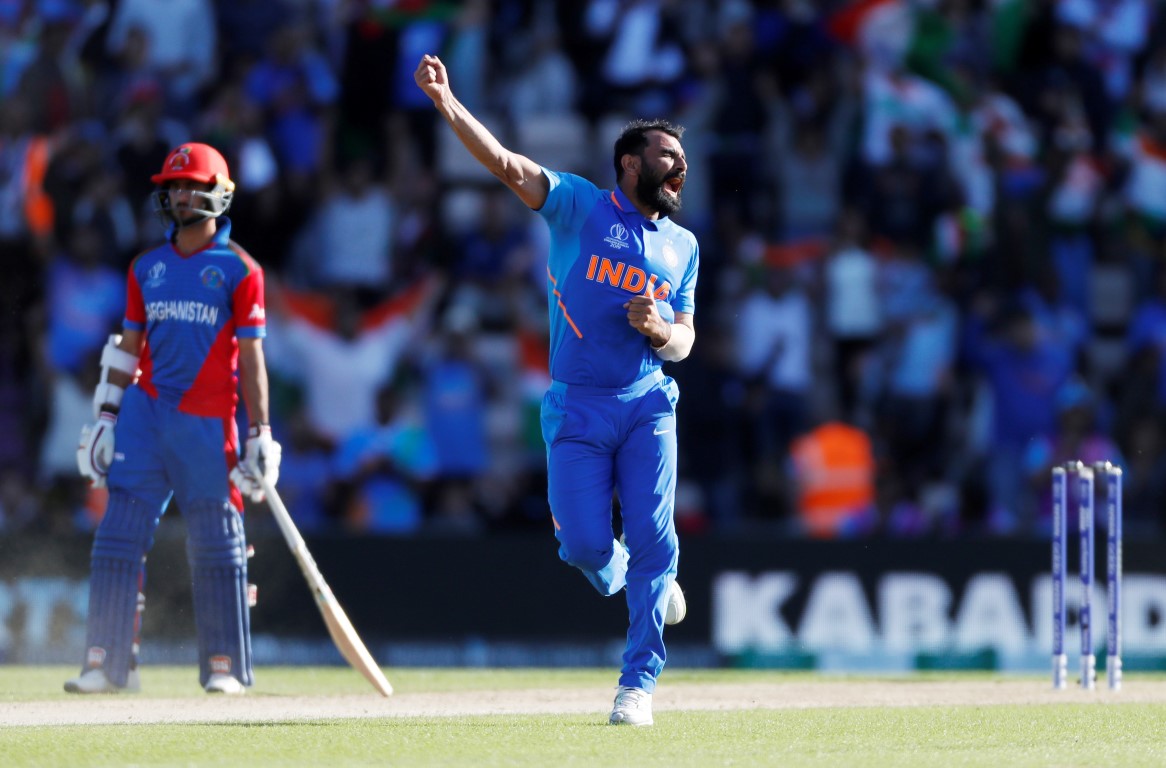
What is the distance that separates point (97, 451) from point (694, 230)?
7.37 m

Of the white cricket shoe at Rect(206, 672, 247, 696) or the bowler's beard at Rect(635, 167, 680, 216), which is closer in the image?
the bowler's beard at Rect(635, 167, 680, 216)

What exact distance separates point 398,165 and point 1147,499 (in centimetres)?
641

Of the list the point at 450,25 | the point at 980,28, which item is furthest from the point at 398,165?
the point at 980,28

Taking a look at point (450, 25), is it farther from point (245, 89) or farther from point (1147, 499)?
point (1147, 499)

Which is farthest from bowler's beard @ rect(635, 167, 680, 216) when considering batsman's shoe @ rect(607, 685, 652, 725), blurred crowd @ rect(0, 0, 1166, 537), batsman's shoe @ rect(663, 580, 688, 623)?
blurred crowd @ rect(0, 0, 1166, 537)

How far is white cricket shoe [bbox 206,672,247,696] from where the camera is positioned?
9.29m

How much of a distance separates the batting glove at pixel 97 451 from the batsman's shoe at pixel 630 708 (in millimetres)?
2835

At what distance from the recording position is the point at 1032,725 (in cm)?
812

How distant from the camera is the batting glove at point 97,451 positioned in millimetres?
9180

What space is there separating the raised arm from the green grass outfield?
2.11 meters

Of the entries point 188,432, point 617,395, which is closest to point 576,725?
point 617,395

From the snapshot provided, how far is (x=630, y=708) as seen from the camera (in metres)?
7.80

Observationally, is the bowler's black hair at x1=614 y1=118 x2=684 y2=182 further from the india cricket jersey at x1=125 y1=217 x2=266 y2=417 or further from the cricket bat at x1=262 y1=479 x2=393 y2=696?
the cricket bat at x1=262 y1=479 x2=393 y2=696

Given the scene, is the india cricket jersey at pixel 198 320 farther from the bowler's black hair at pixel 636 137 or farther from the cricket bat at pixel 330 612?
the bowler's black hair at pixel 636 137
